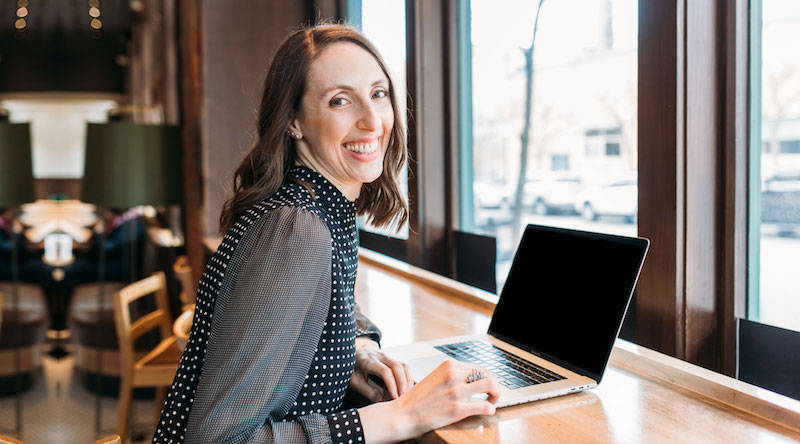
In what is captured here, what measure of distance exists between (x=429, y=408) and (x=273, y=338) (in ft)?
0.88

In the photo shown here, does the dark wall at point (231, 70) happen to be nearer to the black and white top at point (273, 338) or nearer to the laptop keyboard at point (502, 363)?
the laptop keyboard at point (502, 363)

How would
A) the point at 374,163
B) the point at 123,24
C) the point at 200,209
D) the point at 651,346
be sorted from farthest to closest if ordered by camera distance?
the point at 123,24 < the point at 200,209 < the point at 651,346 < the point at 374,163

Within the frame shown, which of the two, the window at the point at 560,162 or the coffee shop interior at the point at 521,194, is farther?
the window at the point at 560,162

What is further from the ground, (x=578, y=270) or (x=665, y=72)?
(x=665, y=72)

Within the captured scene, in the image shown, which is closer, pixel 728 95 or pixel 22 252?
pixel 728 95

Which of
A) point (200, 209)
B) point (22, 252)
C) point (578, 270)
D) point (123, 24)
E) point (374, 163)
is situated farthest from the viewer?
point (123, 24)

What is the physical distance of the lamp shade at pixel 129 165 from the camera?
3.17 meters

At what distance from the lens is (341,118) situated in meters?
1.09

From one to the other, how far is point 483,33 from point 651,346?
1.34 meters

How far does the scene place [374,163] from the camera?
1.13 metres

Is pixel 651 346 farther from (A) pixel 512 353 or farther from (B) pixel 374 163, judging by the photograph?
(B) pixel 374 163

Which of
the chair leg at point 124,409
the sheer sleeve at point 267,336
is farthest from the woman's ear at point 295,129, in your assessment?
the chair leg at point 124,409

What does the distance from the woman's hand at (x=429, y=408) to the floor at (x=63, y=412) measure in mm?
2825

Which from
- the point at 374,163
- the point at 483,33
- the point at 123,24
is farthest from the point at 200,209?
the point at 123,24
